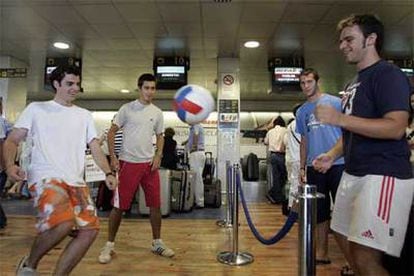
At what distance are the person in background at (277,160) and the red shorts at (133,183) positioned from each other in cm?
348

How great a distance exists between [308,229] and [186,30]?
4468 millimetres

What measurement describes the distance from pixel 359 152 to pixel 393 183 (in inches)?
7.7

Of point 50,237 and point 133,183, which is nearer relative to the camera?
point 50,237

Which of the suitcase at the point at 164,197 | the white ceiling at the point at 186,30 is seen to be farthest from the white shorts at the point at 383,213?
the suitcase at the point at 164,197

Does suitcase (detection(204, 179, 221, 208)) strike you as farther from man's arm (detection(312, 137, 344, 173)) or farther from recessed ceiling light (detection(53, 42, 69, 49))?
man's arm (detection(312, 137, 344, 173))

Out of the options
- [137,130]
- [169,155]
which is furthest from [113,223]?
[169,155]

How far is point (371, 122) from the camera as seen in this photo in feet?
4.85

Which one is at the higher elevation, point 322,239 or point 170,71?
point 170,71

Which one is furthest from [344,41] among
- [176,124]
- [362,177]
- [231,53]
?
[176,124]

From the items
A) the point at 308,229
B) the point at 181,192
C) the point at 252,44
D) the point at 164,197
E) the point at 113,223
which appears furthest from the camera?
the point at 252,44

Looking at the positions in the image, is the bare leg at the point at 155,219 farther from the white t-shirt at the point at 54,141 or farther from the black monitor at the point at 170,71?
the black monitor at the point at 170,71

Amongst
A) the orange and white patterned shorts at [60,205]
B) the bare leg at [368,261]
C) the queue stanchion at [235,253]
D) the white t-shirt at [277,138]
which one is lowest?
the queue stanchion at [235,253]

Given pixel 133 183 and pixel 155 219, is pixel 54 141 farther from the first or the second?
pixel 155 219

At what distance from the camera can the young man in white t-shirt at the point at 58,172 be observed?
215 cm
